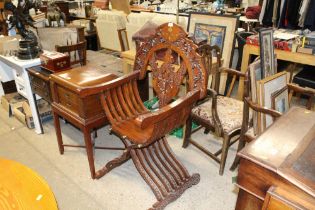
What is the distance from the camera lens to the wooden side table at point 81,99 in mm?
1650

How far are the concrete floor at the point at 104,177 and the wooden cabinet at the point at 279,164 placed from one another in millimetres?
830

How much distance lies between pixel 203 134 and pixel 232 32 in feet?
3.47

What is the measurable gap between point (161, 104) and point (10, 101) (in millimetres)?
1858

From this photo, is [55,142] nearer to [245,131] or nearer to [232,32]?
[245,131]

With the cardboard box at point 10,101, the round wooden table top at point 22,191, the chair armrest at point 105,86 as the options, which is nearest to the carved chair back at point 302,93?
the chair armrest at point 105,86

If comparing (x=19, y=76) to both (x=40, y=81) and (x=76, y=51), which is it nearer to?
(x=40, y=81)

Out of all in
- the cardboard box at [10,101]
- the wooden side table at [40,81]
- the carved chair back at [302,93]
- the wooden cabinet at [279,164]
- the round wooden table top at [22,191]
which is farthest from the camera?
the cardboard box at [10,101]

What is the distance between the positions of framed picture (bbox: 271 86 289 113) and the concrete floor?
0.61 meters

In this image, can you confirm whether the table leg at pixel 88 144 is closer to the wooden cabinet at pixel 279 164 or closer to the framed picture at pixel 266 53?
the wooden cabinet at pixel 279 164

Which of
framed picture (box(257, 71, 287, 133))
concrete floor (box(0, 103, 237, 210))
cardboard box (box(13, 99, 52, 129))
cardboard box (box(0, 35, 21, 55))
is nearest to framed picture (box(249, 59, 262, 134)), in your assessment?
framed picture (box(257, 71, 287, 133))

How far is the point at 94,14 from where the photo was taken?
227 inches

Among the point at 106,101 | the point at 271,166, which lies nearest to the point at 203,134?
the point at 106,101

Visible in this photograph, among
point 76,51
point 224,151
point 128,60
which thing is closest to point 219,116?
point 224,151

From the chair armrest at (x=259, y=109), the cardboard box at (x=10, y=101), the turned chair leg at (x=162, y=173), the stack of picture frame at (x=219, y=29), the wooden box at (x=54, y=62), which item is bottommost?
the turned chair leg at (x=162, y=173)
